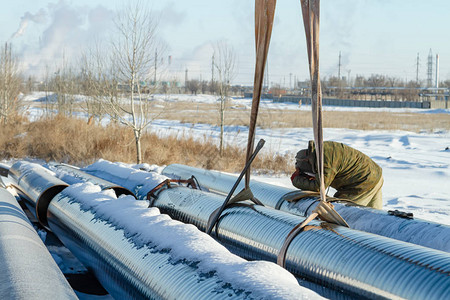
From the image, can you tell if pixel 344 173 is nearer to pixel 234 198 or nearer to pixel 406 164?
pixel 234 198

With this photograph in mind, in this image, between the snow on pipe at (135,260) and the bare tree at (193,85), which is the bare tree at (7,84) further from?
the bare tree at (193,85)

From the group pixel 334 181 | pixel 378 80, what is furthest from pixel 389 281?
pixel 378 80

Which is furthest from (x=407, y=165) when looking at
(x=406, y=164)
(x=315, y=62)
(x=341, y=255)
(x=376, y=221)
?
(x=341, y=255)

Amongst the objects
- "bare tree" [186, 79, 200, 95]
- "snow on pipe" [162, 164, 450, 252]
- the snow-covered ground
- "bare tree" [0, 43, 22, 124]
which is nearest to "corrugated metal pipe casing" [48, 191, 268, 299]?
"snow on pipe" [162, 164, 450, 252]

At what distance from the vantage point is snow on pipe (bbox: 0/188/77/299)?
6.85 feet

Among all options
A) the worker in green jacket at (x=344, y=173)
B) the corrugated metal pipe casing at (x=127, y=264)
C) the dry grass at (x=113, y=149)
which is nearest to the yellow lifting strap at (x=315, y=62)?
the corrugated metal pipe casing at (x=127, y=264)

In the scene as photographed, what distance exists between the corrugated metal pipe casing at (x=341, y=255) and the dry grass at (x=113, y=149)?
985cm

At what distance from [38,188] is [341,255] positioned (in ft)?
10.8

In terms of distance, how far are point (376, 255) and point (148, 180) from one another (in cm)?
317

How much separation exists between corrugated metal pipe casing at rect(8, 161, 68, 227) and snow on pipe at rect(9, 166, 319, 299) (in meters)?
0.44

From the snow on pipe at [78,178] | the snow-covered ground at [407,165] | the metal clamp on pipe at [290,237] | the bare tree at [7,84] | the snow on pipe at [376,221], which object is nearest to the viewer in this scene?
the metal clamp on pipe at [290,237]

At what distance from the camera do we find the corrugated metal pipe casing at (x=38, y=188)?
176 inches

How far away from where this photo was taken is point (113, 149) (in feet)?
47.8

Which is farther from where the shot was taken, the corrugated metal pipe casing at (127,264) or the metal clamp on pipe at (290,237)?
the metal clamp on pipe at (290,237)
